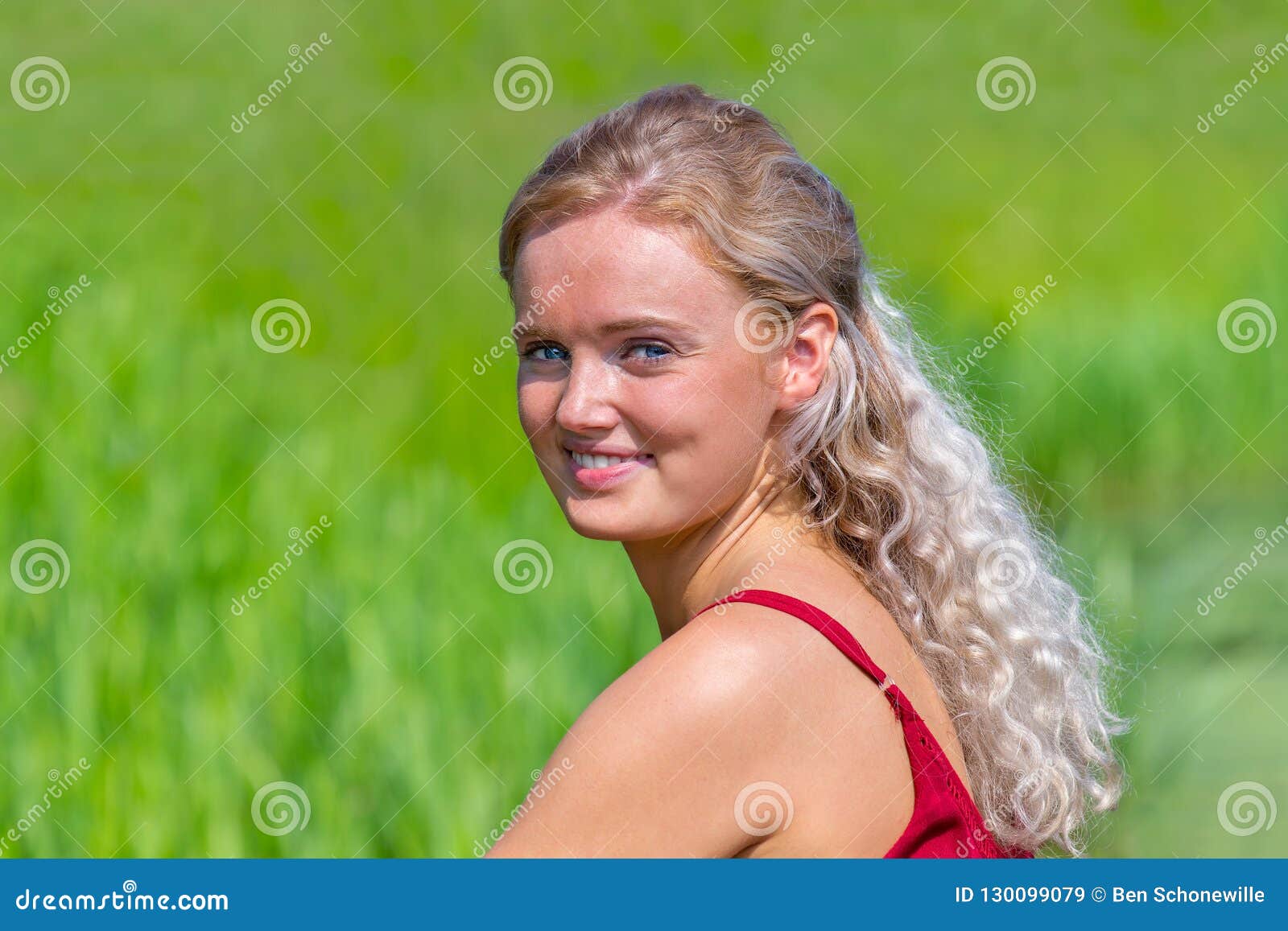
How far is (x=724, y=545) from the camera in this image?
181 cm

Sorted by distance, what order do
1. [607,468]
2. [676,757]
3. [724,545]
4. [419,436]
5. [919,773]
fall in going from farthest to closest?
1. [419,436]
2. [724,545]
3. [607,468]
4. [919,773]
5. [676,757]

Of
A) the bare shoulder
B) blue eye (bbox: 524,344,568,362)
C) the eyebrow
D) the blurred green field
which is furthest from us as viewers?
the blurred green field

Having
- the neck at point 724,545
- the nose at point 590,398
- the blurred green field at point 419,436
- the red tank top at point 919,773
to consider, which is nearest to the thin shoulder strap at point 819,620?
the red tank top at point 919,773

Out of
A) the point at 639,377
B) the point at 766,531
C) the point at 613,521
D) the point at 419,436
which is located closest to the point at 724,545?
the point at 766,531

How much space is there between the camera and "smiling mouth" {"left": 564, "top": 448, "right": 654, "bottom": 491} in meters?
1.70

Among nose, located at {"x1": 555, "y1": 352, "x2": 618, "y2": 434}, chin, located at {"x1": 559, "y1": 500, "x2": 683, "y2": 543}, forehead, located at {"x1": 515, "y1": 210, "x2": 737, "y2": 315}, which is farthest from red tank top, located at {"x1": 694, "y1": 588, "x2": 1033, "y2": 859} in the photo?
forehead, located at {"x1": 515, "y1": 210, "x2": 737, "y2": 315}

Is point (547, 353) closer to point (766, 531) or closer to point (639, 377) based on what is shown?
point (639, 377)

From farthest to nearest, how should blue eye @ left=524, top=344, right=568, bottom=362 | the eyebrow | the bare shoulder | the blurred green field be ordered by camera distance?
the blurred green field
blue eye @ left=524, top=344, right=568, bottom=362
the eyebrow
the bare shoulder

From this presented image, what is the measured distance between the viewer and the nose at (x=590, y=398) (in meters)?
1.68

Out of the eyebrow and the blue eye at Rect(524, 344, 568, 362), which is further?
the blue eye at Rect(524, 344, 568, 362)

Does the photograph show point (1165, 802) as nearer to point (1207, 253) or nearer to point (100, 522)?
point (100, 522)

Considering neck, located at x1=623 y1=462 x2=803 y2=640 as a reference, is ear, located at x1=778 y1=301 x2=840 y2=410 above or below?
above

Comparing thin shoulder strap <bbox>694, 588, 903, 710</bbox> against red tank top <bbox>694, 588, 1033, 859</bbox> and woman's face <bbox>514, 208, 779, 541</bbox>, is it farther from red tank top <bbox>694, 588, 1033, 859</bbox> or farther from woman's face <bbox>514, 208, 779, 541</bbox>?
woman's face <bbox>514, 208, 779, 541</bbox>

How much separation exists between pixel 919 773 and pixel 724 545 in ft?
1.29
